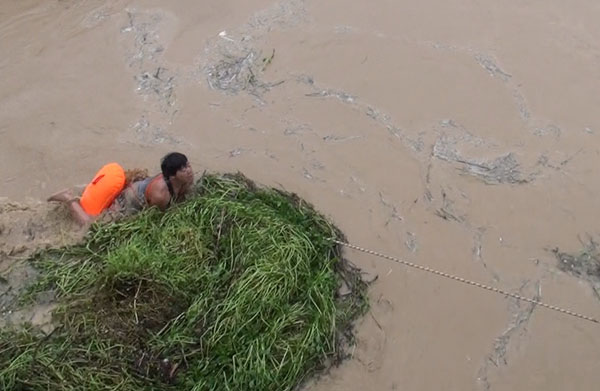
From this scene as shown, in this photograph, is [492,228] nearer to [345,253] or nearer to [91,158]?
[345,253]

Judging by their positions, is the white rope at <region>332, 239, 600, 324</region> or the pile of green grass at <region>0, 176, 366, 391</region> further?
the white rope at <region>332, 239, 600, 324</region>

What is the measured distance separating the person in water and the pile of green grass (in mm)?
90

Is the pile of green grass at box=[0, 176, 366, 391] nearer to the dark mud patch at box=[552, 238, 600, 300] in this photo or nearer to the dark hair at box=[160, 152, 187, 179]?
the dark hair at box=[160, 152, 187, 179]

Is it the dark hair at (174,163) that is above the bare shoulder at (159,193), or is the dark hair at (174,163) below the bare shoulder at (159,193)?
above

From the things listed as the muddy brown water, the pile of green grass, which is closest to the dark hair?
the pile of green grass

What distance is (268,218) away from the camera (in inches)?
167

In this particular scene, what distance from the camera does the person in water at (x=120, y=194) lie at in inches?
170

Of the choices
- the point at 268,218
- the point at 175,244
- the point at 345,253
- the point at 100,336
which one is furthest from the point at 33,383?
the point at 345,253

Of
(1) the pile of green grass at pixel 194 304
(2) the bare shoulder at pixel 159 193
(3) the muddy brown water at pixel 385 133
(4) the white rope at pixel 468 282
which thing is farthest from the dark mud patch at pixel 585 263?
(2) the bare shoulder at pixel 159 193

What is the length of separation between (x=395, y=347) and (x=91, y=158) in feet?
7.67

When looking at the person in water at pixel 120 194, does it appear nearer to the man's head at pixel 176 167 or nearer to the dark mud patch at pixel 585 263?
the man's head at pixel 176 167

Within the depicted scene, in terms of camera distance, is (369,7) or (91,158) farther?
(369,7)

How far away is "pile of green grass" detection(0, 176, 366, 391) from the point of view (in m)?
3.65

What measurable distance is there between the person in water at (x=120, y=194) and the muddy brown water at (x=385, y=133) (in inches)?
5.7
